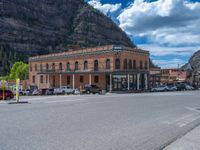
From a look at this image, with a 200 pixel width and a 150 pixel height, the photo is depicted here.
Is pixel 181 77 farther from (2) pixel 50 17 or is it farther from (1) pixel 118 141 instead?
(1) pixel 118 141

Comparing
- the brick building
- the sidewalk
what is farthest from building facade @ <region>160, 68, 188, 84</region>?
the sidewalk

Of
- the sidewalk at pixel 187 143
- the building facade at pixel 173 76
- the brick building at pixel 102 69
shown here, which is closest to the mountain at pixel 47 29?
the building facade at pixel 173 76

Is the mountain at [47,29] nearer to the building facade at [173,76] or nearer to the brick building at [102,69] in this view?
the building facade at [173,76]

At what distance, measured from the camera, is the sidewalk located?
899cm

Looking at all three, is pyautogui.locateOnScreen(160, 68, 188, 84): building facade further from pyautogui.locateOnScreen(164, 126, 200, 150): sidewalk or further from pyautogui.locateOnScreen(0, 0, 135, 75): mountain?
pyautogui.locateOnScreen(164, 126, 200, 150): sidewalk

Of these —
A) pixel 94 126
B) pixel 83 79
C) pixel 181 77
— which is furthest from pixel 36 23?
pixel 94 126

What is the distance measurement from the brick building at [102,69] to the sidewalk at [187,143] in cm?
5284

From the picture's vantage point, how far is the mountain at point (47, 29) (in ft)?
509

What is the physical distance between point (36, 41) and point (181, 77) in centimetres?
7552

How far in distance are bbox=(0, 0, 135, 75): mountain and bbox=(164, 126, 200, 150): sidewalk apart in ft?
435

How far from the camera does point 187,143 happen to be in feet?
31.8

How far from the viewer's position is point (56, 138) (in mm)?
9820

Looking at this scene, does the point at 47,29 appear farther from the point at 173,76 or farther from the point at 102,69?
the point at 102,69

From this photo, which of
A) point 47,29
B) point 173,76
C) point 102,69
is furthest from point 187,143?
point 47,29
